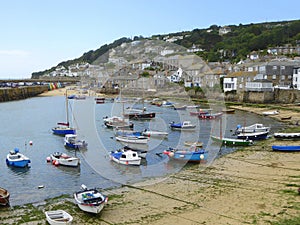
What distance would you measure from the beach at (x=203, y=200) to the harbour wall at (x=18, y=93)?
55.1 meters

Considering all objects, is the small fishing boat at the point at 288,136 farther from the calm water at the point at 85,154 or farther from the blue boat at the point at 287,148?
the calm water at the point at 85,154

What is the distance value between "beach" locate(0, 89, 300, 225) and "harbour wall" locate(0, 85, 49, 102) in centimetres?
5505

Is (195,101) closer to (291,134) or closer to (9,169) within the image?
(291,134)

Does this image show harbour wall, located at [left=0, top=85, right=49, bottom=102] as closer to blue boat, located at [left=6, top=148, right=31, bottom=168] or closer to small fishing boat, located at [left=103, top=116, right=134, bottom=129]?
small fishing boat, located at [left=103, top=116, right=134, bottom=129]

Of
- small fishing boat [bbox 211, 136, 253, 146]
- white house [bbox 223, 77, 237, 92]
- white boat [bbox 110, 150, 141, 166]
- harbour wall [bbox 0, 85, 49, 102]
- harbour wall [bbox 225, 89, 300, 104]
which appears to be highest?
white house [bbox 223, 77, 237, 92]

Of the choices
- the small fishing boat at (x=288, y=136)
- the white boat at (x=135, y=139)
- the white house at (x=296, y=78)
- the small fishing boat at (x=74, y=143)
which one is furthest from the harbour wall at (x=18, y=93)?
the small fishing boat at (x=288, y=136)

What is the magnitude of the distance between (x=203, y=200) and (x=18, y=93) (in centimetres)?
6435

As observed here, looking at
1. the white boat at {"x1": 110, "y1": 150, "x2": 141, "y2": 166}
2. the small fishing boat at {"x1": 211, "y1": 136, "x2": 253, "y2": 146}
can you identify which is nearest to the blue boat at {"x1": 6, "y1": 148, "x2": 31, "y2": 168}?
the white boat at {"x1": 110, "y1": 150, "x2": 141, "y2": 166}

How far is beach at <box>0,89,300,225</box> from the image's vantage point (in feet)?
35.1

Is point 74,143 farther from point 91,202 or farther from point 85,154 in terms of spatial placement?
point 91,202

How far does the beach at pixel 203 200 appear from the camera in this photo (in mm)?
10711

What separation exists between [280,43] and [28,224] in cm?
8245

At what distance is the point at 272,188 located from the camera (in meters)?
13.1

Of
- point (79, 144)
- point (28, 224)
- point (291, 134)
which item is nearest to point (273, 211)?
point (28, 224)
